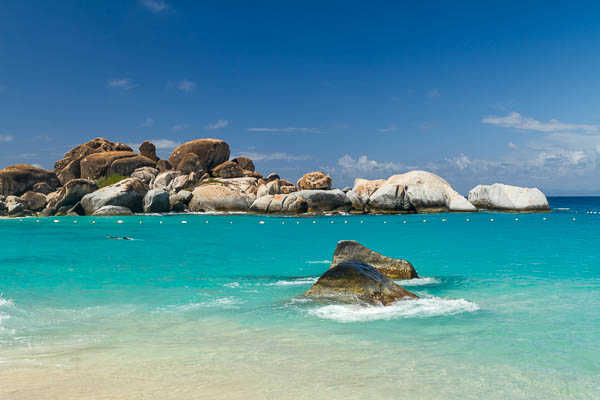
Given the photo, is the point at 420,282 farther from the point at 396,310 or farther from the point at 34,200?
the point at 34,200

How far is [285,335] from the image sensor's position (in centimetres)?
834

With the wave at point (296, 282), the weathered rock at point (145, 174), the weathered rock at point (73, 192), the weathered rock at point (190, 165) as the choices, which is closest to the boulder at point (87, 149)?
the weathered rock at point (145, 174)

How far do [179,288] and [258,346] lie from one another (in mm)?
6414

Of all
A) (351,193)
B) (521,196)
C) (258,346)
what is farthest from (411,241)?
(521,196)

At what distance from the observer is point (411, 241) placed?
96.5ft

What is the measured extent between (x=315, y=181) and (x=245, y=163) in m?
21.0

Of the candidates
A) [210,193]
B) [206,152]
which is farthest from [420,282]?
[206,152]

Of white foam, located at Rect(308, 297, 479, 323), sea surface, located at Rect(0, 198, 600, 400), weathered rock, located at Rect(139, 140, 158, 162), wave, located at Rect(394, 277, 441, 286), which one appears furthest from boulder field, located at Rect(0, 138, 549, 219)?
white foam, located at Rect(308, 297, 479, 323)

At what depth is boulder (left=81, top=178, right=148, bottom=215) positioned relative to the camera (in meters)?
56.2

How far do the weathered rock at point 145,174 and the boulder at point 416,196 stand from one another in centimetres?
3452

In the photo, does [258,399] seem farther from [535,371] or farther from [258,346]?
[535,371]

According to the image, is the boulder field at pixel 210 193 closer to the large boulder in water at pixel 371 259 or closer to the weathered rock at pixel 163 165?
the weathered rock at pixel 163 165

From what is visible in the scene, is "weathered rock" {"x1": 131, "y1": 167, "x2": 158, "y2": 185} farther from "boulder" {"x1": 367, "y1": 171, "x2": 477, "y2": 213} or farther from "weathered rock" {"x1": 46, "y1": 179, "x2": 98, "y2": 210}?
"boulder" {"x1": 367, "y1": 171, "x2": 477, "y2": 213}

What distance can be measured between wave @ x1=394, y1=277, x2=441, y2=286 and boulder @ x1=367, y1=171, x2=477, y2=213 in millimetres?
45000
